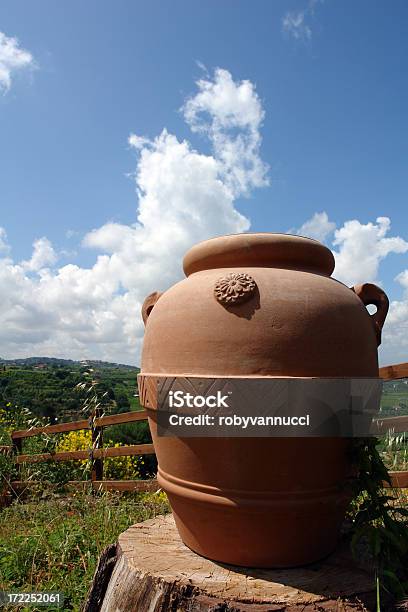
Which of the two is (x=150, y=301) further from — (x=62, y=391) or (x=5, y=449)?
(x=62, y=391)

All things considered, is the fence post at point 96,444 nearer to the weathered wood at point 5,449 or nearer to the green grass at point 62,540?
the green grass at point 62,540

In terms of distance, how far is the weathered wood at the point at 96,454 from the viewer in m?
4.45

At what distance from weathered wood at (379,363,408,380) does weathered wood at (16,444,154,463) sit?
249 cm

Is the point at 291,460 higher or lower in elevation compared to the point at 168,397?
lower

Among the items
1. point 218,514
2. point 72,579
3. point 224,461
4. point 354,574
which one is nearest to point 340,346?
point 224,461

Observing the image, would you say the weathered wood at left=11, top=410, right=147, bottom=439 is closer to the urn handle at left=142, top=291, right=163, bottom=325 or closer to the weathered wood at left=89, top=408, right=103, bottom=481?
the weathered wood at left=89, top=408, right=103, bottom=481

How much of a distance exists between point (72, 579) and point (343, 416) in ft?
6.95

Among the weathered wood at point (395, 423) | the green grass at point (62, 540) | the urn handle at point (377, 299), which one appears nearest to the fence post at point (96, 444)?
the green grass at point (62, 540)

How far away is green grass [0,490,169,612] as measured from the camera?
102 inches

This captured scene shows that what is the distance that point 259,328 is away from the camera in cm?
174

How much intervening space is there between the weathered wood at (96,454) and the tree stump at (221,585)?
2305mm

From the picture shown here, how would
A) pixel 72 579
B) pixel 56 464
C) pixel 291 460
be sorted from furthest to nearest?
pixel 56 464
pixel 72 579
pixel 291 460

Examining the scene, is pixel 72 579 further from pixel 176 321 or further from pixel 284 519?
pixel 176 321

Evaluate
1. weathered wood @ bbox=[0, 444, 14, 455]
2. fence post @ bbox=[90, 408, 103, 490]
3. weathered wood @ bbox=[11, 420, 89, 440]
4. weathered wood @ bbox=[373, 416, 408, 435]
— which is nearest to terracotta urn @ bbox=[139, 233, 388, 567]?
weathered wood @ bbox=[373, 416, 408, 435]
